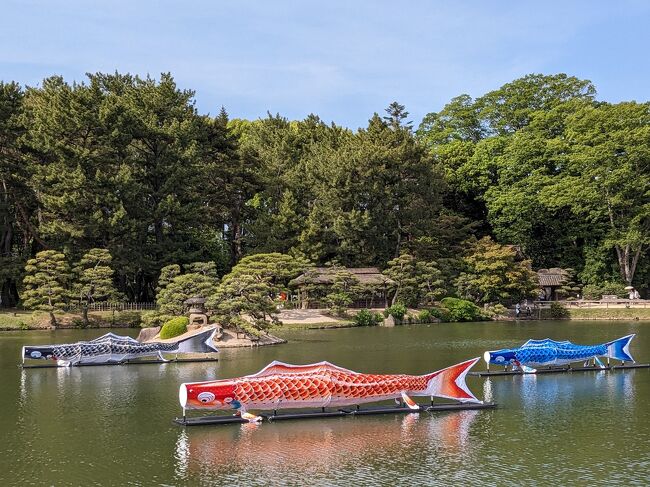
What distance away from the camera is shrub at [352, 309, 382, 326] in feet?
182

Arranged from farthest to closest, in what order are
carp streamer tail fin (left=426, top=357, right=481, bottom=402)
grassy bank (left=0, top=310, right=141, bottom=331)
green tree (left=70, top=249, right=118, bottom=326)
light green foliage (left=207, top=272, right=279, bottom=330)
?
green tree (left=70, top=249, right=118, bottom=326), grassy bank (left=0, top=310, right=141, bottom=331), light green foliage (left=207, top=272, right=279, bottom=330), carp streamer tail fin (left=426, top=357, right=481, bottom=402)

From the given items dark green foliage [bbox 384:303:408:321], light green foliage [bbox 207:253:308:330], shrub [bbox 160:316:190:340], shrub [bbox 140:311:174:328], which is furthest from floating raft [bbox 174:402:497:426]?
dark green foliage [bbox 384:303:408:321]

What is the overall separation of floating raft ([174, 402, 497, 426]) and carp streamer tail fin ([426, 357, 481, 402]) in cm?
34

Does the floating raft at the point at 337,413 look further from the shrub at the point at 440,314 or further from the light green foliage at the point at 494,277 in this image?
the light green foliage at the point at 494,277

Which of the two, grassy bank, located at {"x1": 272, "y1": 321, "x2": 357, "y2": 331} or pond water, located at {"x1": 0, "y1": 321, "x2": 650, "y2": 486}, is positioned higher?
grassy bank, located at {"x1": 272, "y1": 321, "x2": 357, "y2": 331}

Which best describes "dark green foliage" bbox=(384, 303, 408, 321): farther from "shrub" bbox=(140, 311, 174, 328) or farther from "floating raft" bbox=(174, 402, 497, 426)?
"floating raft" bbox=(174, 402, 497, 426)

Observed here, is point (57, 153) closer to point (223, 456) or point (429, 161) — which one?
point (429, 161)

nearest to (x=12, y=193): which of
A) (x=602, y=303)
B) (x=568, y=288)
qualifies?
(x=568, y=288)

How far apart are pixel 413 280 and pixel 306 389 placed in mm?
40751

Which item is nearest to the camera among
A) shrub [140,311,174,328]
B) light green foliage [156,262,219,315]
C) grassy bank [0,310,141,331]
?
shrub [140,311,174,328]

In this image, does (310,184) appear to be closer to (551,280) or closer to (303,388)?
(551,280)

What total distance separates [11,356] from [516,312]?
42759mm

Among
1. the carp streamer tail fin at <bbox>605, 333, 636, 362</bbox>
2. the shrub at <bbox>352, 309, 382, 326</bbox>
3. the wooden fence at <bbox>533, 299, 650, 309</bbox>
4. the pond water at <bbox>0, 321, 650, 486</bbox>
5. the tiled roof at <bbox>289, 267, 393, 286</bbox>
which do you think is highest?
the tiled roof at <bbox>289, 267, 393, 286</bbox>

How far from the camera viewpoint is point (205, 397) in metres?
19.6
